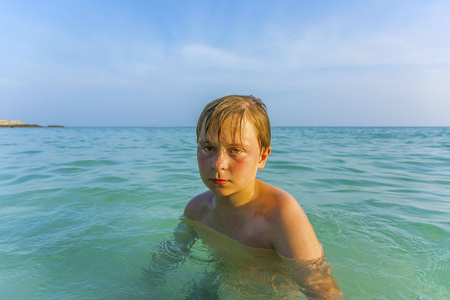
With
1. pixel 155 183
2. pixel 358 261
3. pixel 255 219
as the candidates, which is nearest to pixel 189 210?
pixel 255 219

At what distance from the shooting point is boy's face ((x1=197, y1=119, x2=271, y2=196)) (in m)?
1.78

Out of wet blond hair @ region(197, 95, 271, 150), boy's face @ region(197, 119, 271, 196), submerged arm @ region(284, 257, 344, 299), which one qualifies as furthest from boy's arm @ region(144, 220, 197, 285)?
wet blond hair @ region(197, 95, 271, 150)

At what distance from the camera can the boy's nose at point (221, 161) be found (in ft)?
5.80

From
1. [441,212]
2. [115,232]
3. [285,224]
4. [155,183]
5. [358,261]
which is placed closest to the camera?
[285,224]

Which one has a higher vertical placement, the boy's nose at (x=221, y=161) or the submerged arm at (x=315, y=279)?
the boy's nose at (x=221, y=161)

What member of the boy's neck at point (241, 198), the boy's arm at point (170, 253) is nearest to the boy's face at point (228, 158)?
the boy's neck at point (241, 198)

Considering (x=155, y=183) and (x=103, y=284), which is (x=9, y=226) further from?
(x=155, y=183)

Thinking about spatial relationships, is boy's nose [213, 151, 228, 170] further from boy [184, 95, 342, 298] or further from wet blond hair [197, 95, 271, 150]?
wet blond hair [197, 95, 271, 150]

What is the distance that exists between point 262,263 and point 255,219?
0.30 meters

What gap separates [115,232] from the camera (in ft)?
9.31

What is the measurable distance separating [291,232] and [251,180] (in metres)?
0.42

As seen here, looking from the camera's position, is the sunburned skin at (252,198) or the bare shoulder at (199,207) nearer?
the sunburned skin at (252,198)

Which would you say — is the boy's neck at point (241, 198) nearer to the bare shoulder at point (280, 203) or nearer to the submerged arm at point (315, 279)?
the bare shoulder at point (280, 203)

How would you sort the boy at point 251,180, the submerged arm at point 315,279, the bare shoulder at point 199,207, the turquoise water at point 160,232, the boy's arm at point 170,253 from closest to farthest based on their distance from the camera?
the submerged arm at point 315,279 < the boy at point 251,180 < the turquoise water at point 160,232 < the boy's arm at point 170,253 < the bare shoulder at point 199,207
